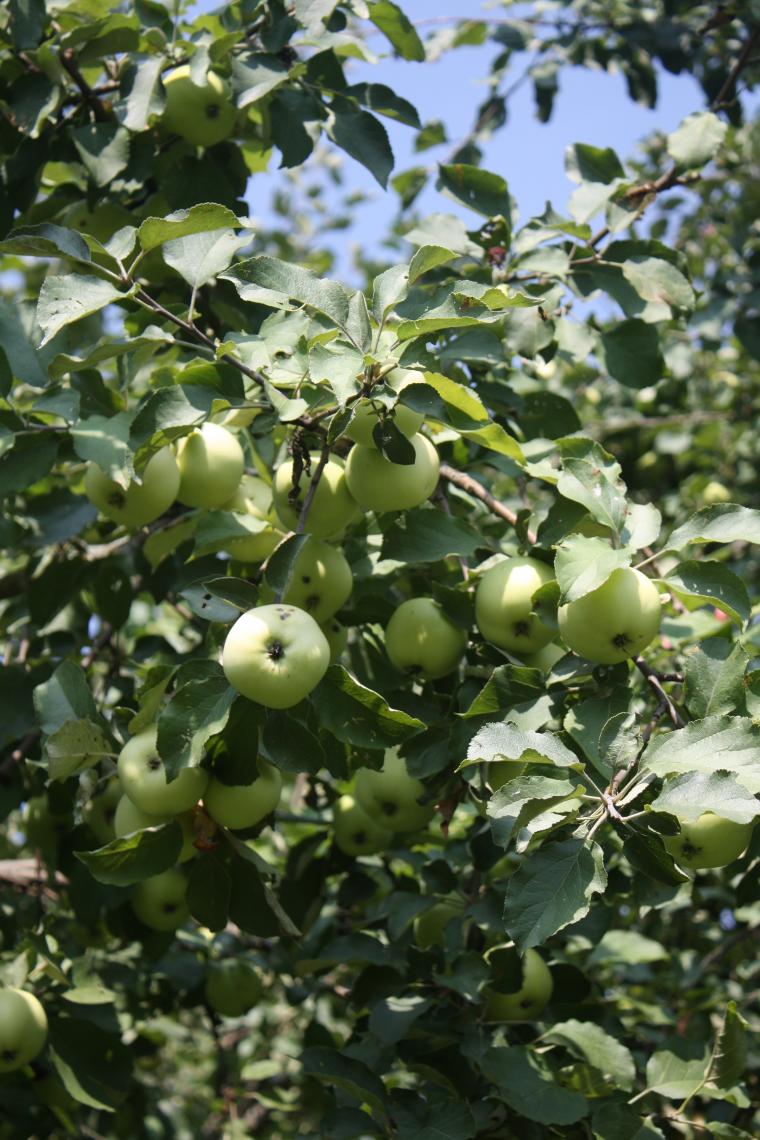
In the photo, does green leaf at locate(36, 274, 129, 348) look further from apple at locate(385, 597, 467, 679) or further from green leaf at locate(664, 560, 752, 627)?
green leaf at locate(664, 560, 752, 627)

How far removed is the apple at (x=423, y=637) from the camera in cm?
177

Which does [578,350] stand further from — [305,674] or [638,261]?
[305,674]

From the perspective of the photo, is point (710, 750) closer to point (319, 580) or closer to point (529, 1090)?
point (319, 580)

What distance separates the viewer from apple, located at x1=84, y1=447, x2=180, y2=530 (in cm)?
173

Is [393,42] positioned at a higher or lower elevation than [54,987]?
higher

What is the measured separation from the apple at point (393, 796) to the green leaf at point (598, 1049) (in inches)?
17.7

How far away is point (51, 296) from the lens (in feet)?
4.89

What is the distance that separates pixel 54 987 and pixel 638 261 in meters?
1.90

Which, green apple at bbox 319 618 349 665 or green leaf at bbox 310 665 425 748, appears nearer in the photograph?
green leaf at bbox 310 665 425 748

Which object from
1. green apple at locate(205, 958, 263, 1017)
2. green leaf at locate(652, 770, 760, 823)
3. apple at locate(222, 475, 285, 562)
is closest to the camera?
green leaf at locate(652, 770, 760, 823)

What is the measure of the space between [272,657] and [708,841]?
644 millimetres

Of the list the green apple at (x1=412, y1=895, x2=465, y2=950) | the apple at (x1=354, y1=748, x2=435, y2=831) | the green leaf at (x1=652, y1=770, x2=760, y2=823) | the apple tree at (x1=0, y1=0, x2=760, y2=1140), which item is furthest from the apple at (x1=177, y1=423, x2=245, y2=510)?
the green apple at (x1=412, y1=895, x2=465, y2=950)

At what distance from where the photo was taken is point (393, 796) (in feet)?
6.43

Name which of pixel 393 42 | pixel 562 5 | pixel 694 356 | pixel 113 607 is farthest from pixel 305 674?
pixel 694 356
